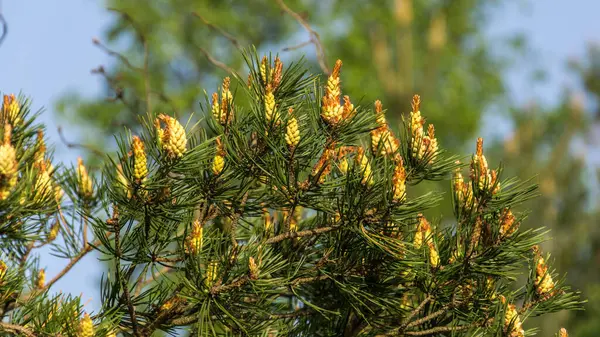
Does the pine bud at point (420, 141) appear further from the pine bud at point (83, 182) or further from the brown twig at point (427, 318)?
the pine bud at point (83, 182)

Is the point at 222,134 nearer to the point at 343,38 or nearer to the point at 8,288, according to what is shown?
the point at 8,288

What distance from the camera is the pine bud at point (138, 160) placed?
1772 millimetres

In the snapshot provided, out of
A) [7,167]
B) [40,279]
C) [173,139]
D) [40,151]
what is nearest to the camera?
[7,167]

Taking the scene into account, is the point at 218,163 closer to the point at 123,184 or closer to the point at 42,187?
the point at 123,184

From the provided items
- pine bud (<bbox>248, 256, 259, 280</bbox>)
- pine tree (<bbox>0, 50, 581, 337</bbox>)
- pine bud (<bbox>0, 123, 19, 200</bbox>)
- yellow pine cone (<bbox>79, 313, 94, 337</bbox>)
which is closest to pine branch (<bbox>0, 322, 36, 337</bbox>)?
pine tree (<bbox>0, 50, 581, 337</bbox>)

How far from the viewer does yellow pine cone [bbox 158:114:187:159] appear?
5.91ft

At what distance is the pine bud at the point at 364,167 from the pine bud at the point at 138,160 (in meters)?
0.50

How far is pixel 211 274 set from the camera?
186 cm

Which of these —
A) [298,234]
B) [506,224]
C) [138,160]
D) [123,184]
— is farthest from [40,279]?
[506,224]

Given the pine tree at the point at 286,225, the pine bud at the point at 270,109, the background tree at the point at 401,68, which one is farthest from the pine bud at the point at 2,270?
the background tree at the point at 401,68

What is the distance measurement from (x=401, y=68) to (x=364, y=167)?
547 inches

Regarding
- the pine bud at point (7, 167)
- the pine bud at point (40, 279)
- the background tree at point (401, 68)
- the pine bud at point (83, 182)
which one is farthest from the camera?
the background tree at point (401, 68)

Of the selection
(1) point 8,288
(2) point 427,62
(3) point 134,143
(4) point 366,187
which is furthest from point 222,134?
(2) point 427,62

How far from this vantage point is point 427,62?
15734mm
